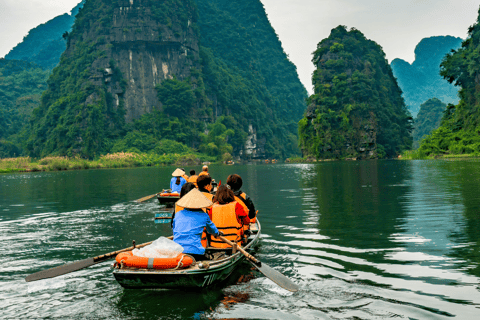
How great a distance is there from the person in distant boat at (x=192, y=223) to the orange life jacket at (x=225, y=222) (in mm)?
778

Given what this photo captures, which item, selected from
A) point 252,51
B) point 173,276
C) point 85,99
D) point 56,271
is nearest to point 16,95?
point 85,99

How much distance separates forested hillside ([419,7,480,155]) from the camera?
6559 cm

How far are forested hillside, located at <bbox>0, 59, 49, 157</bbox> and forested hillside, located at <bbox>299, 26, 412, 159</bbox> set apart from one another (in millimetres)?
82319

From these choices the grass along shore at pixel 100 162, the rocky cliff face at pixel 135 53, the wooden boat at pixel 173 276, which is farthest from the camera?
the rocky cliff face at pixel 135 53

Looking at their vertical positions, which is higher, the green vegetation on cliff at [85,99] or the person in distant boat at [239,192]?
the green vegetation on cliff at [85,99]

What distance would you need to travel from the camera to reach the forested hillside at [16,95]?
114312mm

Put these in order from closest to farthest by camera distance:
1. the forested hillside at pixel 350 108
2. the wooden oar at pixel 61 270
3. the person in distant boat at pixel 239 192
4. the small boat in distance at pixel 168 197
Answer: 1. the wooden oar at pixel 61 270
2. the person in distant boat at pixel 239 192
3. the small boat in distance at pixel 168 197
4. the forested hillside at pixel 350 108

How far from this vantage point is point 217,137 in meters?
116

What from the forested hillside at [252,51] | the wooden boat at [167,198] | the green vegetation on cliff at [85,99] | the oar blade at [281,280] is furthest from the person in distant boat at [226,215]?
the forested hillside at [252,51]

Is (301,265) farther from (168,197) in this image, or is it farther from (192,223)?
(168,197)

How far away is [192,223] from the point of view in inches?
285

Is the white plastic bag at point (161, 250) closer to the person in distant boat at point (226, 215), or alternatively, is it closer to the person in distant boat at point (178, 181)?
the person in distant boat at point (226, 215)

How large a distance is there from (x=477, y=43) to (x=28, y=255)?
8012cm

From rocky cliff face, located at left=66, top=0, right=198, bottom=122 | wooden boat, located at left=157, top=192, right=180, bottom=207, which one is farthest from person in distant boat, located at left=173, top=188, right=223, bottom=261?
rocky cliff face, located at left=66, top=0, right=198, bottom=122
